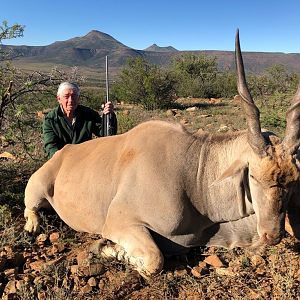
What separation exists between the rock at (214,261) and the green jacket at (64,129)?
2593 millimetres

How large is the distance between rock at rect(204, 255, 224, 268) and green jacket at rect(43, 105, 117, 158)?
2.59 m

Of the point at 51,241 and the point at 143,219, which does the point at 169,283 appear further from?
the point at 51,241

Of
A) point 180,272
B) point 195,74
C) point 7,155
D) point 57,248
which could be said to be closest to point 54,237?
point 57,248

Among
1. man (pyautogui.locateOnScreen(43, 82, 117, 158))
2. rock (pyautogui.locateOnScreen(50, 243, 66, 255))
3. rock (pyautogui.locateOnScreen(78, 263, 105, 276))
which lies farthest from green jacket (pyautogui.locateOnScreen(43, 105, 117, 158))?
rock (pyautogui.locateOnScreen(78, 263, 105, 276))

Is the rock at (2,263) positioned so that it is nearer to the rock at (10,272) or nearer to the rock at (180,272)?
the rock at (10,272)

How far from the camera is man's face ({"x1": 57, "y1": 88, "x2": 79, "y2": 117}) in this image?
5505mm

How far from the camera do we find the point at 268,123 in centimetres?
1052

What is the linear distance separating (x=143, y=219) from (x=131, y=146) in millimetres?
752

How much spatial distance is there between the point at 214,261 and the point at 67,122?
9.43 feet

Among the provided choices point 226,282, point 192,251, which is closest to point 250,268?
point 226,282

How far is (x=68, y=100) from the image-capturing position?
5.54 metres

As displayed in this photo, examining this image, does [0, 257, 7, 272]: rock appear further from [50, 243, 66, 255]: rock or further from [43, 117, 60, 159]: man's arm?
[43, 117, 60, 159]: man's arm

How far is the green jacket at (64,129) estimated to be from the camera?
554 centimetres

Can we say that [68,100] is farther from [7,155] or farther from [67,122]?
[7,155]
